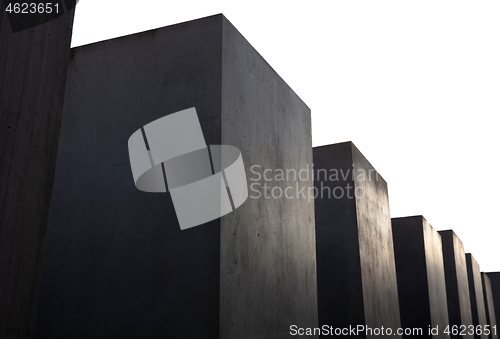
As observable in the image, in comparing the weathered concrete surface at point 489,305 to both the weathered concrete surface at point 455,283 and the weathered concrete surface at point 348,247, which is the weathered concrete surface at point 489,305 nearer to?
the weathered concrete surface at point 455,283

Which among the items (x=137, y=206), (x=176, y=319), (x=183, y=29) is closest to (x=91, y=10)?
(x=183, y=29)

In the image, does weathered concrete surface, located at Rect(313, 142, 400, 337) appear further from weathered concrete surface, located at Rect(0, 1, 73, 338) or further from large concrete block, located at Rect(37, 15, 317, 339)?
weathered concrete surface, located at Rect(0, 1, 73, 338)

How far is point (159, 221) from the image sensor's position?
3.32 metres

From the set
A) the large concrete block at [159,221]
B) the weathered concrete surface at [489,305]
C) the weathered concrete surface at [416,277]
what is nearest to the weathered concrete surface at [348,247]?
the large concrete block at [159,221]

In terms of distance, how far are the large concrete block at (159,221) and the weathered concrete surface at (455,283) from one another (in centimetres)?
1080

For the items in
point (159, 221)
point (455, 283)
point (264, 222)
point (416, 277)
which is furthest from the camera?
point (455, 283)

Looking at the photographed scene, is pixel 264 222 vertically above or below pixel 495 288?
below

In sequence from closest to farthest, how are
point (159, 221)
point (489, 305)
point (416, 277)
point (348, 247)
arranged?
point (159, 221), point (348, 247), point (416, 277), point (489, 305)

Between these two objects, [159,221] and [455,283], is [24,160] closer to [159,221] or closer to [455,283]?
[159,221]

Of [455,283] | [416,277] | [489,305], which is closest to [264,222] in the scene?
[416,277]

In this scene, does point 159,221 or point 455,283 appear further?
point 455,283

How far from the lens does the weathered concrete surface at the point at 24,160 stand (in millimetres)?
1578

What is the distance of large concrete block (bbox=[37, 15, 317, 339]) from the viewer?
10.2ft

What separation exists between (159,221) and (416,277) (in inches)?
329
